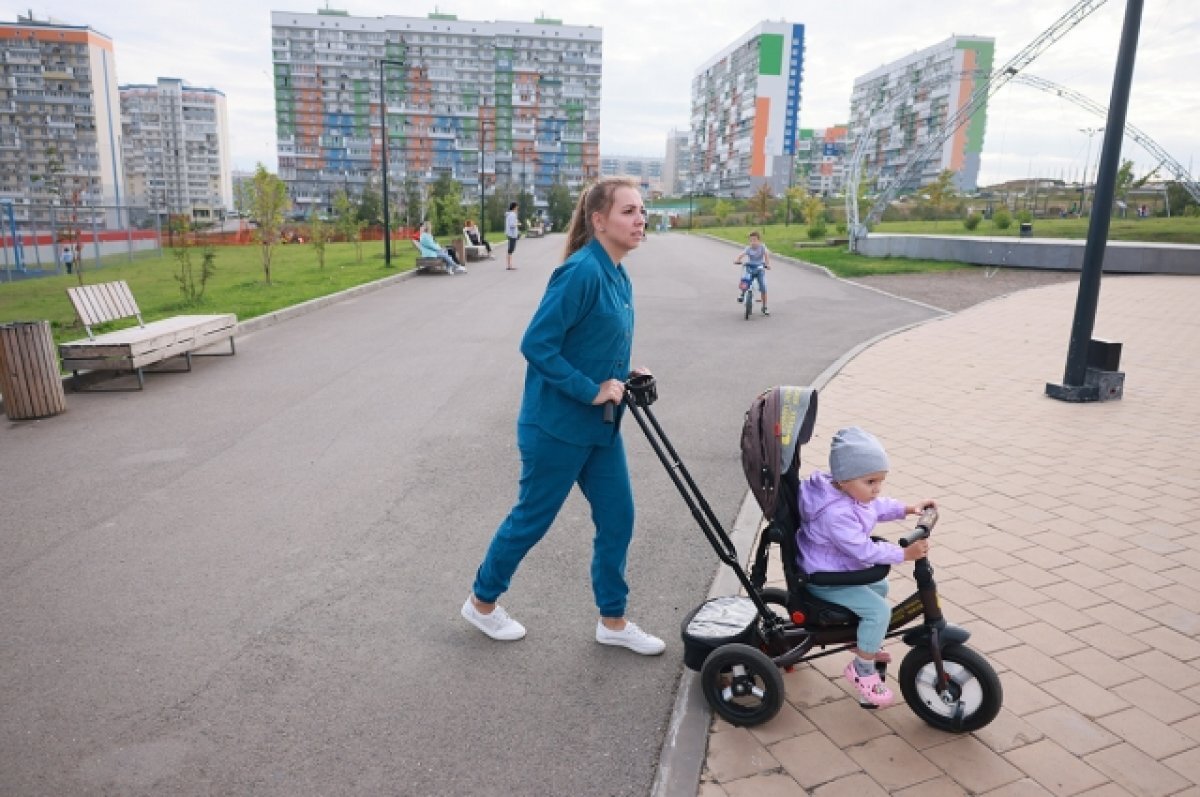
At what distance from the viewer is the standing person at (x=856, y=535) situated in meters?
2.92

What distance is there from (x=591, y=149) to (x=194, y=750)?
436ft

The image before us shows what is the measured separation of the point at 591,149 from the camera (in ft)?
425

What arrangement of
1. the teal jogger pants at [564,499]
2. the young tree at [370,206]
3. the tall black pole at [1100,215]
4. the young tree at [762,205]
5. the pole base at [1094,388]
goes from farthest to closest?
the young tree at [370,206]
the young tree at [762,205]
the pole base at [1094,388]
the tall black pole at [1100,215]
the teal jogger pants at [564,499]

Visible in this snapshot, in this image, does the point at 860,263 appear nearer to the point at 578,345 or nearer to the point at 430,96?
the point at 578,345

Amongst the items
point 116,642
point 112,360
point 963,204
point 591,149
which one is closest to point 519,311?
point 112,360

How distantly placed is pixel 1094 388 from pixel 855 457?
21.5 ft

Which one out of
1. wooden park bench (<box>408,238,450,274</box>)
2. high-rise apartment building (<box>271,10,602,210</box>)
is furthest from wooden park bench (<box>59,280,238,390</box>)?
high-rise apartment building (<box>271,10,602,210</box>)

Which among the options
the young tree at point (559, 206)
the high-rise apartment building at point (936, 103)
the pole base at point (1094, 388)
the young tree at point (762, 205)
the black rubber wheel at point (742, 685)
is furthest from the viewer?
the high-rise apartment building at point (936, 103)

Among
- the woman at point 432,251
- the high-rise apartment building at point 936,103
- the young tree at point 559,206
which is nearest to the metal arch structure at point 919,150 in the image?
the woman at point 432,251

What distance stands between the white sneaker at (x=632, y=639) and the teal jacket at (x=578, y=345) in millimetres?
902

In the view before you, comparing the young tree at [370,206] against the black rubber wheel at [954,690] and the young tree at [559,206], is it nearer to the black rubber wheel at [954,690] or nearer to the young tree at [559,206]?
the young tree at [559,206]

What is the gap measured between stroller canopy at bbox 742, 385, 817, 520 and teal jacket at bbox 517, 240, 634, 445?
1.82ft

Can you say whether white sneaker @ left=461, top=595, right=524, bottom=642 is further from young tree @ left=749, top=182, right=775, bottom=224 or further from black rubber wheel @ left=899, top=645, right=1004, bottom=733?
young tree @ left=749, top=182, right=775, bottom=224

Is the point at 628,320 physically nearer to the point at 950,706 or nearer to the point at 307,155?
the point at 950,706
